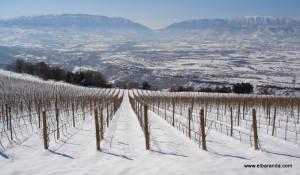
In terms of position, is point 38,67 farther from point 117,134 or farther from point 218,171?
point 218,171

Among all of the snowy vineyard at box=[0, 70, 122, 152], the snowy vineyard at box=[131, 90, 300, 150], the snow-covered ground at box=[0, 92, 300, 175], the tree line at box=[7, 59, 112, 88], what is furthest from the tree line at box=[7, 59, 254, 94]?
the snow-covered ground at box=[0, 92, 300, 175]

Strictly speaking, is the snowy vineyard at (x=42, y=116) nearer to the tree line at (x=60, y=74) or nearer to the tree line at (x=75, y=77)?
the tree line at (x=60, y=74)

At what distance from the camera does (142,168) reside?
810 cm

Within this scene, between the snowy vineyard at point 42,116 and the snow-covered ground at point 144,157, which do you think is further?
the snowy vineyard at point 42,116

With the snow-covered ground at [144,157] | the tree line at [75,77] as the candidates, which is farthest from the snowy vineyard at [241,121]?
the tree line at [75,77]

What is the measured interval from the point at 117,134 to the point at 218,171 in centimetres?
577

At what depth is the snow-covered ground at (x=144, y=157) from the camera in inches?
312

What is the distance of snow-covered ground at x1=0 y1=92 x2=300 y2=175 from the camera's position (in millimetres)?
7930

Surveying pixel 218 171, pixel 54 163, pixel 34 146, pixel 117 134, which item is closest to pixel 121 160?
pixel 54 163

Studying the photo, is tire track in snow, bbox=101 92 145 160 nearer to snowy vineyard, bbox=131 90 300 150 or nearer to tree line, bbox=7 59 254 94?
snowy vineyard, bbox=131 90 300 150

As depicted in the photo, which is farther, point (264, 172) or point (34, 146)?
point (34, 146)

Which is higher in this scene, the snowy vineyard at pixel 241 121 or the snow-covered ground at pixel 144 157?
the snow-covered ground at pixel 144 157

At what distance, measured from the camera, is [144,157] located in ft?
30.0

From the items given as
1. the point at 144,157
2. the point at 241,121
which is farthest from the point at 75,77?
the point at 144,157
